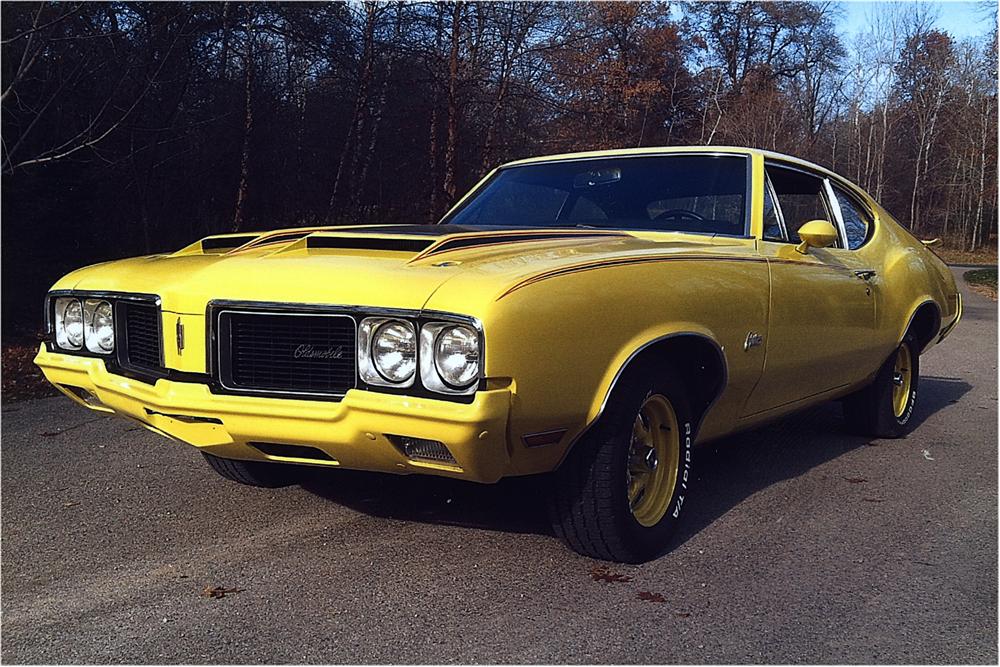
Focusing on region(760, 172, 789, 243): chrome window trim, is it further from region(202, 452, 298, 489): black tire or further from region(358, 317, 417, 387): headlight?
region(202, 452, 298, 489): black tire

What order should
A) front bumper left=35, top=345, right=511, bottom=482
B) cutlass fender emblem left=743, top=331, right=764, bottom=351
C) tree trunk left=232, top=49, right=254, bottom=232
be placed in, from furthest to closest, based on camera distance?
tree trunk left=232, top=49, right=254, bottom=232 → cutlass fender emblem left=743, top=331, right=764, bottom=351 → front bumper left=35, top=345, right=511, bottom=482

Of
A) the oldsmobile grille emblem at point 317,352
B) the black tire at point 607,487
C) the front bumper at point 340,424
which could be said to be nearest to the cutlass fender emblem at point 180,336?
the front bumper at point 340,424

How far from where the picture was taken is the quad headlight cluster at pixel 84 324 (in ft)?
11.5

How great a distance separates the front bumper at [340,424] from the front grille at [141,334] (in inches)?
3.5

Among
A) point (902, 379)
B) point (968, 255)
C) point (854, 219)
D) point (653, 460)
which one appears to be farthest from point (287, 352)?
point (968, 255)

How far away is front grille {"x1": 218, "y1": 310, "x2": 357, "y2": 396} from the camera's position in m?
2.90

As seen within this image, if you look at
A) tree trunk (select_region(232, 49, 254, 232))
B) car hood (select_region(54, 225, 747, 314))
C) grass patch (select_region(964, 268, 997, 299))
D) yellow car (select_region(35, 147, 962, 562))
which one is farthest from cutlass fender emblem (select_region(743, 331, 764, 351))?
grass patch (select_region(964, 268, 997, 299))

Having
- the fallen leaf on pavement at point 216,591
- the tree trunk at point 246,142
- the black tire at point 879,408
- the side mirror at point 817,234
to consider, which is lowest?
the fallen leaf on pavement at point 216,591

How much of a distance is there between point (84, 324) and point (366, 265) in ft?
4.24

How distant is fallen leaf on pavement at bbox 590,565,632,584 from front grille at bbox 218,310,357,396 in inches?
42.9

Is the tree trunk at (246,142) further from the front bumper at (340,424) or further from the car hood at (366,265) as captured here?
the front bumper at (340,424)

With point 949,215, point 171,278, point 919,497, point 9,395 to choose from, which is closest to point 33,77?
point 9,395

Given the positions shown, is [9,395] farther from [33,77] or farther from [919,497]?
[919,497]

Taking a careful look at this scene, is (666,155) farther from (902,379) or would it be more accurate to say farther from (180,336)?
(180,336)
